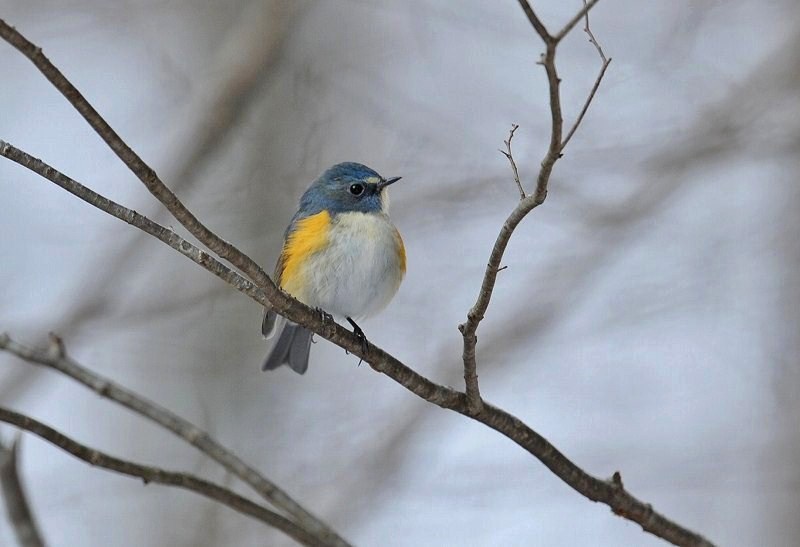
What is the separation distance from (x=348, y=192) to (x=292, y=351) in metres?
0.85

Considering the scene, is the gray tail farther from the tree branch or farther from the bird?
the tree branch

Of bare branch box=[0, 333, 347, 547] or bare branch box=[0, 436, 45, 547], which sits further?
bare branch box=[0, 333, 347, 547]

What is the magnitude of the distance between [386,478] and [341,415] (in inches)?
22.1

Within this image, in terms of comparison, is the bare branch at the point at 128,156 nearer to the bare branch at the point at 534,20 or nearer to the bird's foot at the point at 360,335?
the bird's foot at the point at 360,335

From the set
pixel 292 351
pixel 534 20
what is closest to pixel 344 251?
pixel 292 351

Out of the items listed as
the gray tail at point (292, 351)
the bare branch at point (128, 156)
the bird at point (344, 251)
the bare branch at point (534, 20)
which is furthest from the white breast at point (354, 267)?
the bare branch at point (534, 20)

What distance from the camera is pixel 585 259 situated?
5.76m

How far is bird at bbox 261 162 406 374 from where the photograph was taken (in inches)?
159

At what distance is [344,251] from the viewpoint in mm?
4035

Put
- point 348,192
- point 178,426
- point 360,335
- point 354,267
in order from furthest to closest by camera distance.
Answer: point 348,192, point 354,267, point 360,335, point 178,426

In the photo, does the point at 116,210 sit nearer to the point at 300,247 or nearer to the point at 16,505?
the point at 16,505

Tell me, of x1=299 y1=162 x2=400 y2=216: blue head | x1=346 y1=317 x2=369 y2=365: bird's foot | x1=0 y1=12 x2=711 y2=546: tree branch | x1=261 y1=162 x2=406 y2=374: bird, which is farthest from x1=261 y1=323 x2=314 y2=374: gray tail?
x1=0 y1=12 x2=711 y2=546: tree branch

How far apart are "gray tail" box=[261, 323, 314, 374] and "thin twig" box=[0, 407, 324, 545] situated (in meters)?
1.85

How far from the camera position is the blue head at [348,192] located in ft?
14.0
